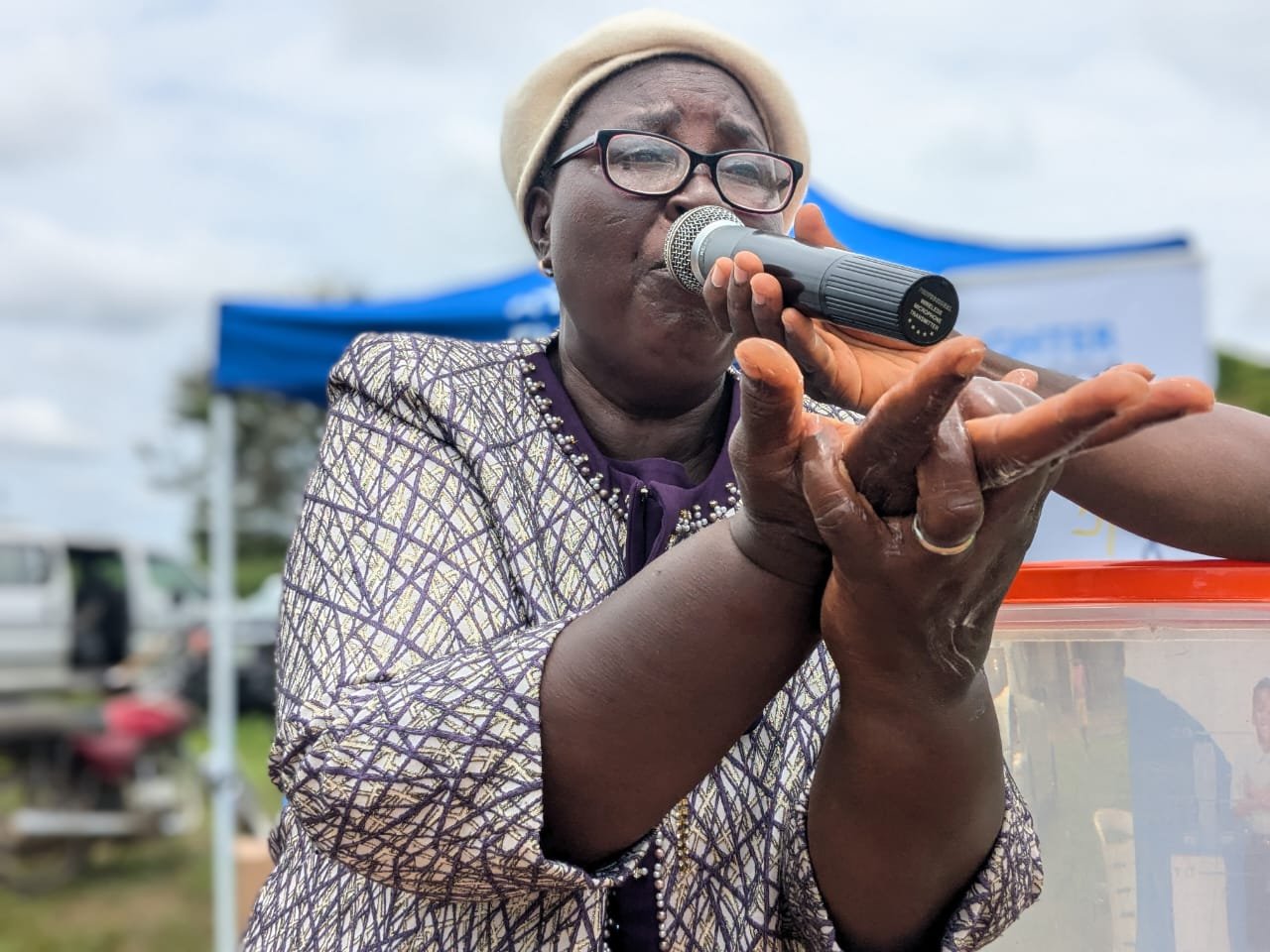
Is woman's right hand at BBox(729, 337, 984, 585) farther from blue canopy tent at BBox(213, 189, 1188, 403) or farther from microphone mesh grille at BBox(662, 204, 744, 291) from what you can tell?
blue canopy tent at BBox(213, 189, 1188, 403)

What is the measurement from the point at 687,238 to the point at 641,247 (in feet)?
0.36

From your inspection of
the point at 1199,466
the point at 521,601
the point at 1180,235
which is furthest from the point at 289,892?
the point at 1180,235

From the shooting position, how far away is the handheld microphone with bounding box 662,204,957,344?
112cm

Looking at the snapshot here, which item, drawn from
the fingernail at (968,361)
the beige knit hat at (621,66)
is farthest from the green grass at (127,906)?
the fingernail at (968,361)

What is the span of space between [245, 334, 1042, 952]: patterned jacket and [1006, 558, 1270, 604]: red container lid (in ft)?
0.92

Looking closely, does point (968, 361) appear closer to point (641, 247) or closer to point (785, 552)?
point (785, 552)

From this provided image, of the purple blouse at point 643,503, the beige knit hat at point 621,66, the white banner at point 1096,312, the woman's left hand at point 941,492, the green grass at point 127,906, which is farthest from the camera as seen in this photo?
the green grass at point 127,906

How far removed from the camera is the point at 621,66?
1913 millimetres

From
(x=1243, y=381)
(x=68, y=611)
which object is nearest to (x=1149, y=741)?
(x=1243, y=381)

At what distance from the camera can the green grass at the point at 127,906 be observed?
8547 millimetres

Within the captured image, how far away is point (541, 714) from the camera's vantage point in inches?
50.3

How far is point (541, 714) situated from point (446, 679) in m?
0.11

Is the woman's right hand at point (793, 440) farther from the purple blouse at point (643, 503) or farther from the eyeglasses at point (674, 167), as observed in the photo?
the eyeglasses at point (674, 167)

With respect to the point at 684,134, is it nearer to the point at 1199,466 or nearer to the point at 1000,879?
the point at 1199,466
